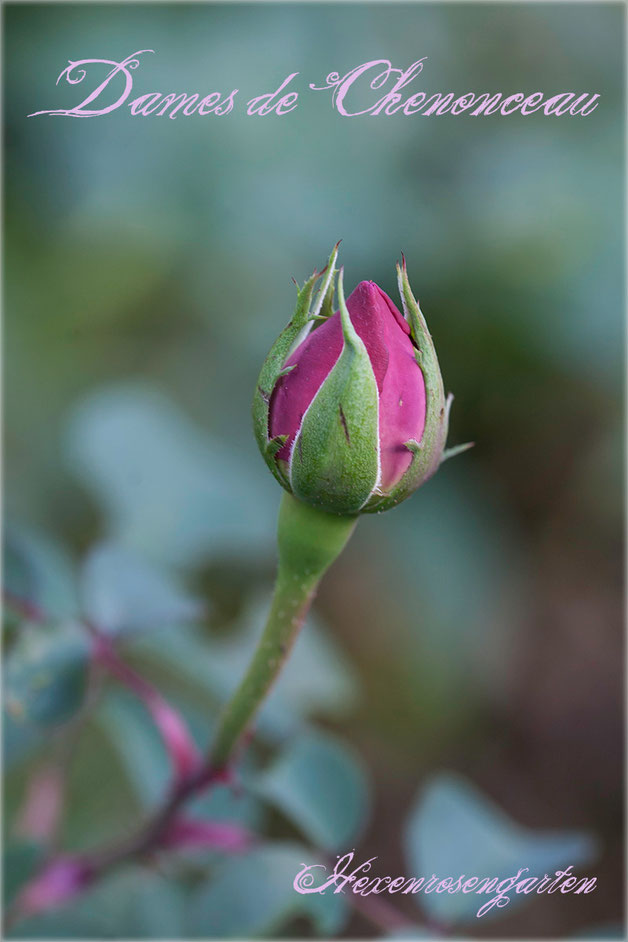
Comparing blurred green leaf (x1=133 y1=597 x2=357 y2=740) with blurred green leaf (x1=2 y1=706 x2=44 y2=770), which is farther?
blurred green leaf (x1=133 y1=597 x2=357 y2=740)

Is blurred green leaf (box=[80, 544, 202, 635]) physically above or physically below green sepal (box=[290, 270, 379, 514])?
below

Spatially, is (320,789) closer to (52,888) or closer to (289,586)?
(52,888)

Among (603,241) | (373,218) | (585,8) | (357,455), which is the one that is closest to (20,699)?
(357,455)

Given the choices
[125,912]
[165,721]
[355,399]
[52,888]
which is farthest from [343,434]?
[125,912]

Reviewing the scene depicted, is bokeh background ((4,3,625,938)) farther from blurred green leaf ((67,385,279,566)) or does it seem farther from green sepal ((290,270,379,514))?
green sepal ((290,270,379,514))

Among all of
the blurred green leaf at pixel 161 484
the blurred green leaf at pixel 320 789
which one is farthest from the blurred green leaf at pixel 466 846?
the blurred green leaf at pixel 161 484

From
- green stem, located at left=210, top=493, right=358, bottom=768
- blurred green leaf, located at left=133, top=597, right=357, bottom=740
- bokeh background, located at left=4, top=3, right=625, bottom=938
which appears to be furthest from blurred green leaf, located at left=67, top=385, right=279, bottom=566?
green stem, located at left=210, top=493, right=358, bottom=768
